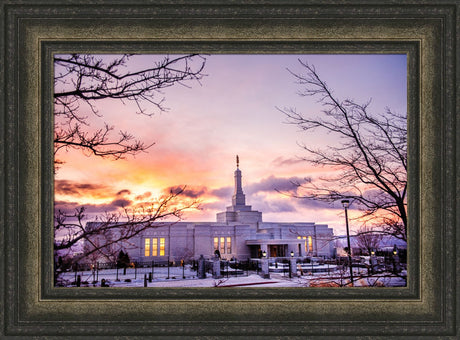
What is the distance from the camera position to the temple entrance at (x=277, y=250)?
35.1 m

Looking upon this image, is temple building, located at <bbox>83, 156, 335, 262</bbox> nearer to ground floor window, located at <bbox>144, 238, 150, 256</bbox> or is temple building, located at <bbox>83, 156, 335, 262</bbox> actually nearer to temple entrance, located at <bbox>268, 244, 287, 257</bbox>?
temple entrance, located at <bbox>268, 244, 287, 257</bbox>

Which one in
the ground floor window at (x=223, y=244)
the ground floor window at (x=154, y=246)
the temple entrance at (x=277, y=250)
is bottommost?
the temple entrance at (x=277, y=250)

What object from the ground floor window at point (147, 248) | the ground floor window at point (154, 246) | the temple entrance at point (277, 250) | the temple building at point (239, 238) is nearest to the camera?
the ground floor window at point (147, 248)

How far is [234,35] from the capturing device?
14.5 ft

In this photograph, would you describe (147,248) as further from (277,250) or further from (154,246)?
(277,250)

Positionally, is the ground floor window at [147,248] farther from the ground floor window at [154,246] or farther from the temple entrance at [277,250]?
the temple entrance at [277,250]

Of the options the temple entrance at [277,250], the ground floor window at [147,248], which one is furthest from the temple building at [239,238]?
the ground floor window at [147,248]

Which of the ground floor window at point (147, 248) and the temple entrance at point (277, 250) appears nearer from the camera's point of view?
the ground floor window at point (147, 248)

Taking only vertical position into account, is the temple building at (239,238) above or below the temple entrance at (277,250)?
above

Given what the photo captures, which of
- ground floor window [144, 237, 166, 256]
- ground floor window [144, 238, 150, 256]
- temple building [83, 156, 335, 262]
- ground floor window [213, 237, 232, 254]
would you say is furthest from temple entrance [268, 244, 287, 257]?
ground floor window [144, 238, 150, 256]

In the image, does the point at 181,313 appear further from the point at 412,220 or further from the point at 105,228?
the point at 412,220

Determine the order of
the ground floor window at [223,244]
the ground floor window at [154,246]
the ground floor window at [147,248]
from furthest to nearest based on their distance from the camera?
the ground floor window at [223,244]
the ground floor window at [154,246]
the ground floor window at [147,248]

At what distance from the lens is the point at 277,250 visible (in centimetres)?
3559

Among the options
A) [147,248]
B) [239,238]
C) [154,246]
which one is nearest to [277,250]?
[239,238]
